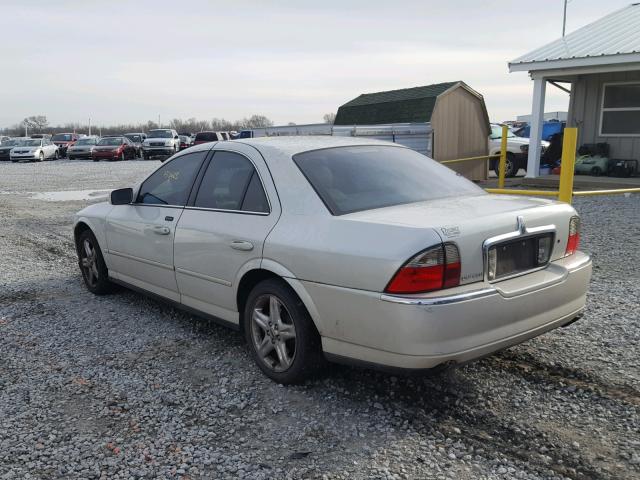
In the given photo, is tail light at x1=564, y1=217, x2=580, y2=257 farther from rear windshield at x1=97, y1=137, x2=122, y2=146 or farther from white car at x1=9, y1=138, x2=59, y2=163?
white car at x1=9, y1=138, x2=59, y2=163

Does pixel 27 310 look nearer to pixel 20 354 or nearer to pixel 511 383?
pixel 20 354

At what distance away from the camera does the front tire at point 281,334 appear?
3.60 m

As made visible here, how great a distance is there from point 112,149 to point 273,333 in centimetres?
3407

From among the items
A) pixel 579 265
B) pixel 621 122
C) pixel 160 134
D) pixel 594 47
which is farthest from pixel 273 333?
pixel 160 134

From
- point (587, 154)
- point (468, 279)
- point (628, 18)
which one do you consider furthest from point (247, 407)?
point (628, 18)

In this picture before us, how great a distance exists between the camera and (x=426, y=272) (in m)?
3.06

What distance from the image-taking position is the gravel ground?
9.61 ft

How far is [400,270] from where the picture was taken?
3.05 metres

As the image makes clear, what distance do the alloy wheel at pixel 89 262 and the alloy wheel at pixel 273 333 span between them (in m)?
2.63

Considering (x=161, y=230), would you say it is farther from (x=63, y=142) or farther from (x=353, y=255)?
(x=63, y=142)

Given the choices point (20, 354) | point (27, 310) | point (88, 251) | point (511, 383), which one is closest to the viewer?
point (511, 383)

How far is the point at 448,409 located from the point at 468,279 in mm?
797

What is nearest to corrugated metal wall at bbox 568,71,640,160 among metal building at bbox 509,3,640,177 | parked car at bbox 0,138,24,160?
metal building at bbox 509,3,640,177

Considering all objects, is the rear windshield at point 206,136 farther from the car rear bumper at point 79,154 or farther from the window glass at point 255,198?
the window glass at point 255,198
